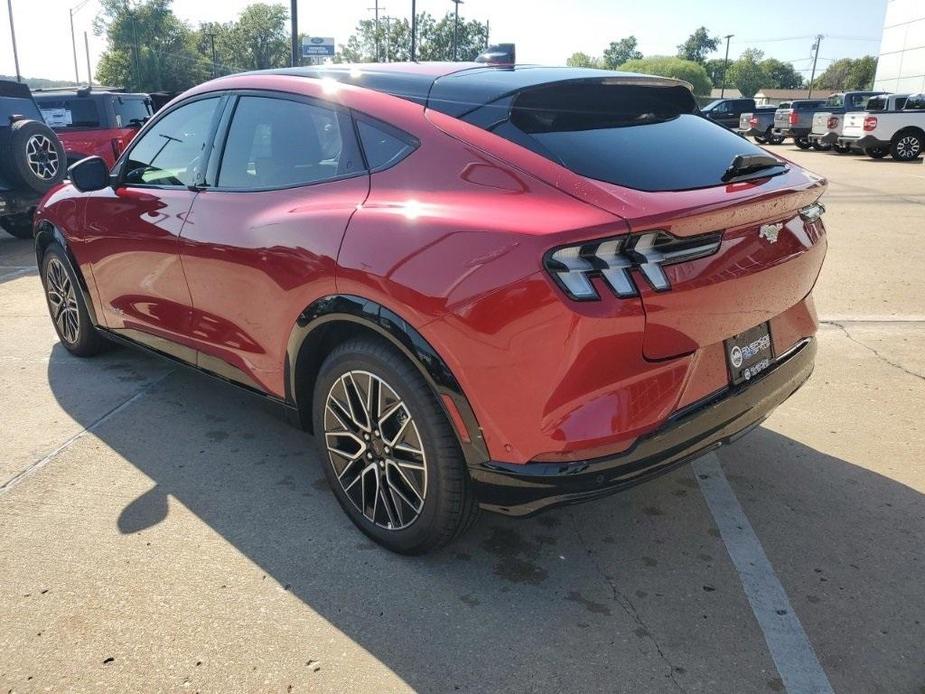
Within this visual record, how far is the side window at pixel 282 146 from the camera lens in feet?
9.53

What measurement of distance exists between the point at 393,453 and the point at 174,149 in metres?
2.12

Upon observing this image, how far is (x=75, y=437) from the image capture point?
3.83 meters

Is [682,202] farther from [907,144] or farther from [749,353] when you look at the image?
[907,144]

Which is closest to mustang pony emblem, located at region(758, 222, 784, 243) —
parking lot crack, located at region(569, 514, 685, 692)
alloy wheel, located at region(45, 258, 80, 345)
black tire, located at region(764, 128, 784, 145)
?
parking lot crack, located at region(569, 514, 685, 692)

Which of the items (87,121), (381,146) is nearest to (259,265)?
(381,146)

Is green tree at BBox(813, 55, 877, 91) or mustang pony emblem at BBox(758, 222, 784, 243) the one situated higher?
green tree at BBox(813, 55, 877, 91)

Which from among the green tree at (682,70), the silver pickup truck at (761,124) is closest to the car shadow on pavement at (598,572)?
the silver pickup truck at (761,124)

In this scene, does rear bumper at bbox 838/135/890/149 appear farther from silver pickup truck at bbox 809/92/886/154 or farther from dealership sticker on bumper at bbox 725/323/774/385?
dealership sticker on bumper at bbox 725/323/774/385

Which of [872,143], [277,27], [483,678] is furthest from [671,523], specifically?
[277,27]

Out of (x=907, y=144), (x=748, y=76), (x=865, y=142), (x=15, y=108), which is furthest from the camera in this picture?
(x=748, y=76)

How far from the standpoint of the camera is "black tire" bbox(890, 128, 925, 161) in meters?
20.5

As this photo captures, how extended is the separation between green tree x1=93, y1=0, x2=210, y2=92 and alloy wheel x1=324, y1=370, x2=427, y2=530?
275 ft

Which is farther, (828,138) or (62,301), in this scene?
(828,138)

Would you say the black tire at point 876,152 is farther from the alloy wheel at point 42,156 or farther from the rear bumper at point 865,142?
the alloy wheel at point 42,156
